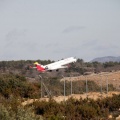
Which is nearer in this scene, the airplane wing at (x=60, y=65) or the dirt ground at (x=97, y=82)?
the dirt ground at (x=97, y=82)

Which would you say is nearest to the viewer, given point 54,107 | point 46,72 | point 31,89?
point 54,107

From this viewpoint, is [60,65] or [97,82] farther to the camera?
[60,65]

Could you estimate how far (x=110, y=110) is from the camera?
23344 millimetres

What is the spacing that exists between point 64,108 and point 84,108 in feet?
3.79

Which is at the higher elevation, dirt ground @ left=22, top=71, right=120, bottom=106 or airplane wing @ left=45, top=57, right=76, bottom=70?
airplane wing @ left=45, top=57, right=76, bottom=70

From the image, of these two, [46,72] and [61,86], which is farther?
[46,72]

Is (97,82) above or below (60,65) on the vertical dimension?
below

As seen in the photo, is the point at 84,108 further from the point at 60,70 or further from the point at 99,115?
the point at 60,70

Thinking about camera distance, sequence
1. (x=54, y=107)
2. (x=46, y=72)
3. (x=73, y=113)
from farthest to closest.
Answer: (x=46, y=72) → (x=54, y=107) → (x=73, y=113)

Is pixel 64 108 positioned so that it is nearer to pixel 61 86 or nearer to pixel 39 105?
pixel 39 105

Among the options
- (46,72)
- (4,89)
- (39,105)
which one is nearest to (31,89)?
(4,89)

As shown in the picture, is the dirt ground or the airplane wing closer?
the dirt ground

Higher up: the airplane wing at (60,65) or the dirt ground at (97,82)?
the airplane wing at (60,65)

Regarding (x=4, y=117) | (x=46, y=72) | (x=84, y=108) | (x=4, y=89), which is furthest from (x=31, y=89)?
(x=46, y=72)
